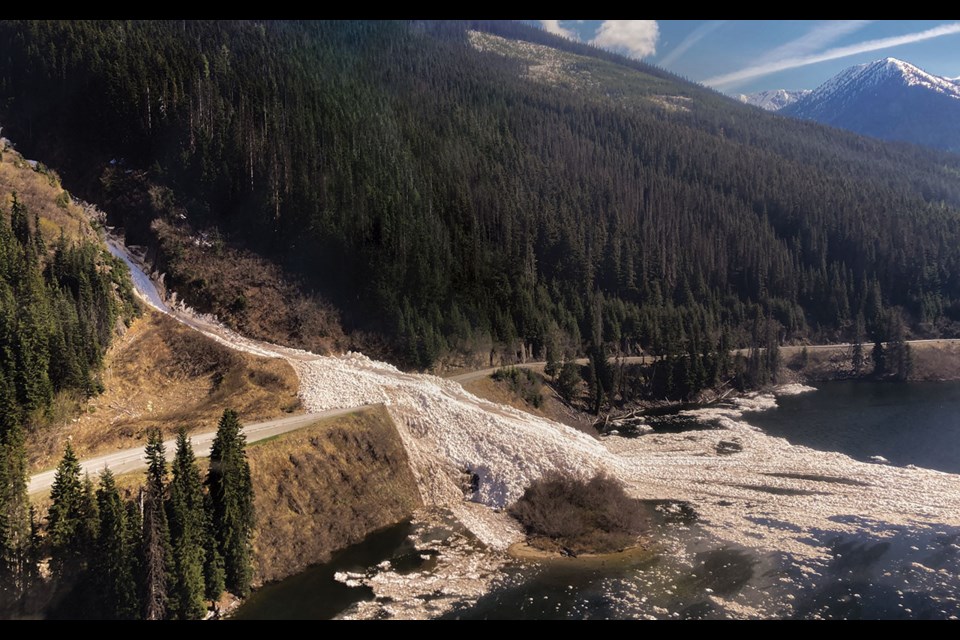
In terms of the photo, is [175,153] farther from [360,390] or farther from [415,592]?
[415,592]

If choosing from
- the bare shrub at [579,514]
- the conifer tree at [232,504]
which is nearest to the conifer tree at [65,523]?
the conifer tree at [232,504]

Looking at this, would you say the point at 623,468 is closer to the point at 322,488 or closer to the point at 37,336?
the point at 322,488

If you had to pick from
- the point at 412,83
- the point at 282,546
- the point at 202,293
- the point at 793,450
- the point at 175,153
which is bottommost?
the point at 793,450

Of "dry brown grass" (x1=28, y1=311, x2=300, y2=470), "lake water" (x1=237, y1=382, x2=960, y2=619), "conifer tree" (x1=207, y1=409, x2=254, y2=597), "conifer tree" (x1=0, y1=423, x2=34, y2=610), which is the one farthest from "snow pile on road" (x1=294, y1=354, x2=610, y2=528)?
"conifer tree" (x1=0, y1=423, x2=34, y2=610)

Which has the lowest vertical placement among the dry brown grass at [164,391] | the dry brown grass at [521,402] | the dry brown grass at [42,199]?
the dry brown grass at [521,402]

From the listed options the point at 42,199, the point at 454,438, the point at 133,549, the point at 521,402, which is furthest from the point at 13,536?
the point at 521,402

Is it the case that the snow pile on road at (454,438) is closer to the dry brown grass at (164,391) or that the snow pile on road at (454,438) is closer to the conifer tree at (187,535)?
the dry brown grass at (164,391)

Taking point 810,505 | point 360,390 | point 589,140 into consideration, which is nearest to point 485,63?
point 589,140

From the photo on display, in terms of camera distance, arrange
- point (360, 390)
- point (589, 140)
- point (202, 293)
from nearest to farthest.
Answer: point (360, 390)
point (202, 293)
point (589, 140)
